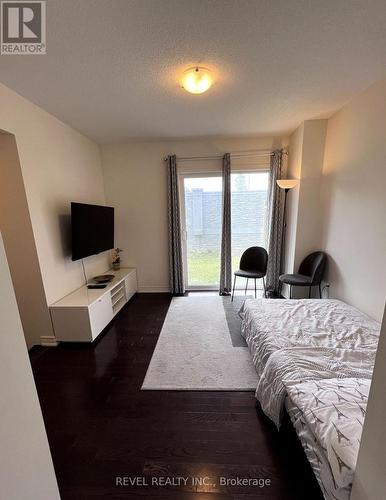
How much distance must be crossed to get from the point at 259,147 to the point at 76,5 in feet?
9.57

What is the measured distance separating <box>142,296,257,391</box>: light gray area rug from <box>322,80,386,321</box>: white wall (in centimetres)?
144

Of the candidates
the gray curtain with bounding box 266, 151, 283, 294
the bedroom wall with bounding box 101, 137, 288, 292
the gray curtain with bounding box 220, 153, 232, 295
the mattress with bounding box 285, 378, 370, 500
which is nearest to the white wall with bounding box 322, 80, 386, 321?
the gray curtain with bounding box 266, 151, 283, 294

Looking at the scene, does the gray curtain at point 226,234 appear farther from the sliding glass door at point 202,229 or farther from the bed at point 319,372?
the bed at point 319,372

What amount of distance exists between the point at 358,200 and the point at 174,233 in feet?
8.51

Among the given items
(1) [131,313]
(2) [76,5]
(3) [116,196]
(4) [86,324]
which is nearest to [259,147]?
(3) [116,196]

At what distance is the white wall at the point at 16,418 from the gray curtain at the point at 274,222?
353 centimetres

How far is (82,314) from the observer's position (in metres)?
2.31

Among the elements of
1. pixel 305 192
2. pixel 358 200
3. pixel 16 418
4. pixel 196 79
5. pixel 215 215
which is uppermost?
pixel 196 79

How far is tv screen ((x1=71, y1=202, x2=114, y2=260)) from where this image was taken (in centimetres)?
256

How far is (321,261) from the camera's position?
9.36 feet

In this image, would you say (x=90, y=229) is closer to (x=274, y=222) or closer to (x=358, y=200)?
(x=274, y=222)

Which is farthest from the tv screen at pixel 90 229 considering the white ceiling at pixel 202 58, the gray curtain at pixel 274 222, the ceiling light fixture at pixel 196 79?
the gray curtain at pixel 274 222

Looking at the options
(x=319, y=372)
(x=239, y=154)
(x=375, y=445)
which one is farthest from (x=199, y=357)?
(x=239, y=154)

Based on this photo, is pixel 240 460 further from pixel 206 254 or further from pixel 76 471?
pixel 206 254
